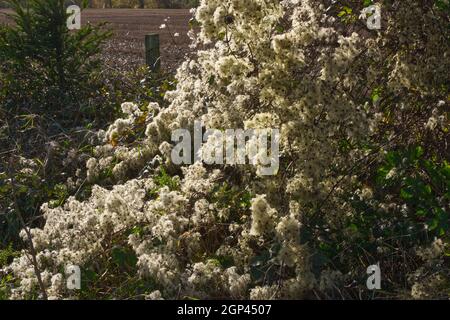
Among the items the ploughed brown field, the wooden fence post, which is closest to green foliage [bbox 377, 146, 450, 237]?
the ploughed brown field

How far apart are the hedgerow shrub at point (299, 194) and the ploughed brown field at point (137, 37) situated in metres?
3.89

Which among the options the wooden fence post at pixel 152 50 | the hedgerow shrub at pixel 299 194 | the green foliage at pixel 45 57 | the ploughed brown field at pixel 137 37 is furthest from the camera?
the ploughed brown field at pixel 137 37

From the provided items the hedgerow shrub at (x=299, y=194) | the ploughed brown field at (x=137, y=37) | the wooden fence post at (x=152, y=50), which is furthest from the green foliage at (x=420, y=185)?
the wooden fence post at (x=152, y=50)

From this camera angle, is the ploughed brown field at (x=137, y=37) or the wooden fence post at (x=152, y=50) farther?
the ploughed brown field at (x=137, y=37)

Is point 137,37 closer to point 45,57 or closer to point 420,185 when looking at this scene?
point 45,57

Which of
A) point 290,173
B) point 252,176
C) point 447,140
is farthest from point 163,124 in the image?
point 447,140

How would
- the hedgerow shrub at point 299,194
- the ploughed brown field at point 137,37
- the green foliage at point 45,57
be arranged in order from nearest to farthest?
the hedgerow shrub at point 299,194, the green foliage at point 45,57, the ploughed brown field at point 137,37

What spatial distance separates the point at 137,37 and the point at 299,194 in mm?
13337

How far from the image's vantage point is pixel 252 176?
520cm

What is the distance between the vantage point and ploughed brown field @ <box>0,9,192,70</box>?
1118cm

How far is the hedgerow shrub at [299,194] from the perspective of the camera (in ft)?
14.2

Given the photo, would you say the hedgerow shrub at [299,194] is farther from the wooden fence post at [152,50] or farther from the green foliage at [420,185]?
the wooden fence post at [152,50]

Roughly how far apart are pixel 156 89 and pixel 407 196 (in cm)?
437

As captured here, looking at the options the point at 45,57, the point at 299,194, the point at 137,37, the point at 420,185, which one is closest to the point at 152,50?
the point at 45,57
